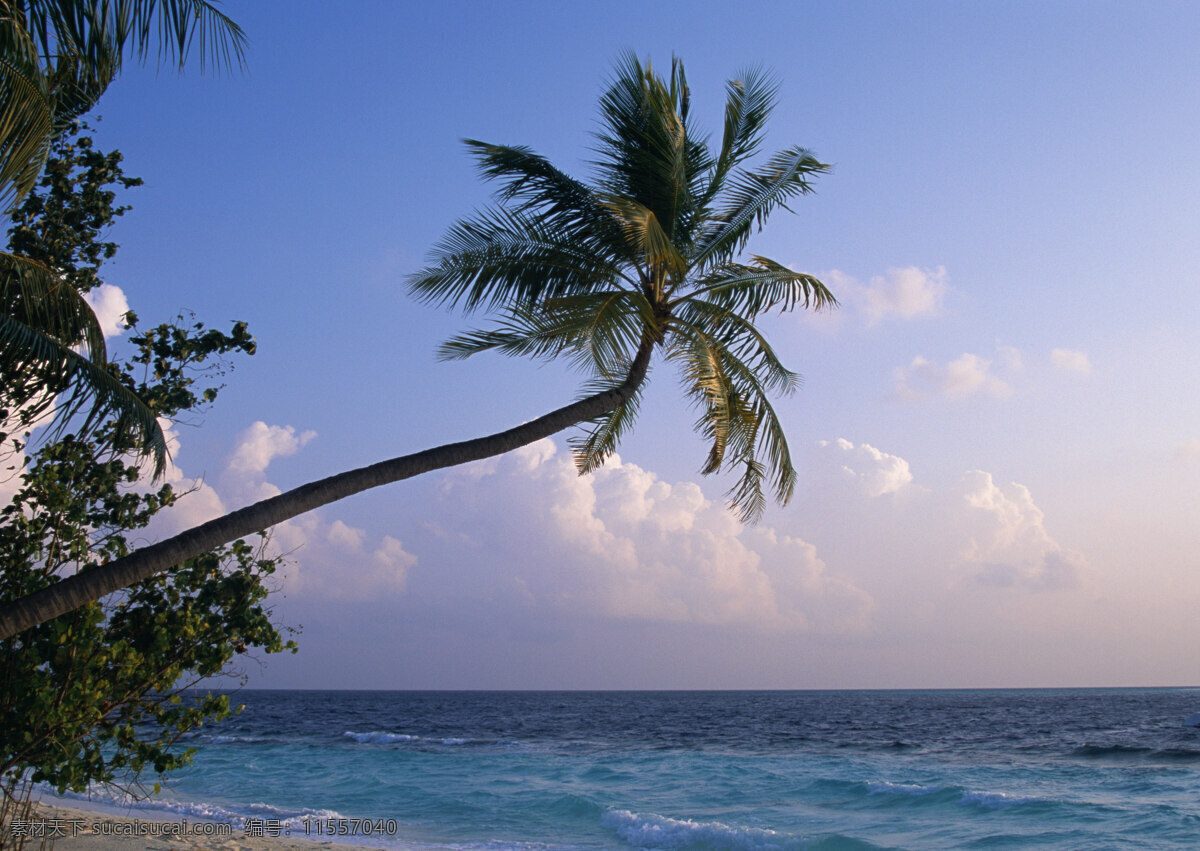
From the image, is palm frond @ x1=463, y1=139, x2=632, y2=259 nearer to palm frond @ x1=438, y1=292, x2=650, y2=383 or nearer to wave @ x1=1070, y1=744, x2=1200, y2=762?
palm frond @ x1=438, y1=292, x2=650, y2=383

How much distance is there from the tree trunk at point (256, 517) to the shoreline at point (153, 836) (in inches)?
144

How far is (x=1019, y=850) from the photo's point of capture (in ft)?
44.9

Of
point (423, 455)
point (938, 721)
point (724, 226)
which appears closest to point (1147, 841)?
point (724, 226)

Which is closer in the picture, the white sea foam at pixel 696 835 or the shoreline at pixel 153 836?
the shoreline at pixel 153 836

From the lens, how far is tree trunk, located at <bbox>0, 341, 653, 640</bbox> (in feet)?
15.5

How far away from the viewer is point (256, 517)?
17.9ft

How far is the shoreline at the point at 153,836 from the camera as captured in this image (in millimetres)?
9094

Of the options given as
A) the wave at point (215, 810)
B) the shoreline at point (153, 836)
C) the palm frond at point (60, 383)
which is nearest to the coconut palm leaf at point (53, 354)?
the palm frond at point (60, 383)

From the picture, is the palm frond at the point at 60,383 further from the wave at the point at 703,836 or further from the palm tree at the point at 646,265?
the wave at the point at 703,836

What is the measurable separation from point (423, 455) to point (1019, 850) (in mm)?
13026

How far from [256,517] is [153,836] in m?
7.36

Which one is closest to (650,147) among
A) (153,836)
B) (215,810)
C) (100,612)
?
(100,612)

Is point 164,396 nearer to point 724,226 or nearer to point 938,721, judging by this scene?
point 724,226

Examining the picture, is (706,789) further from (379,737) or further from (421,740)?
(379,737)
